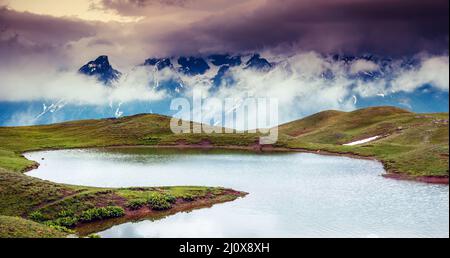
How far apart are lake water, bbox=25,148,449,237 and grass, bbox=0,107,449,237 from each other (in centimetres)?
529

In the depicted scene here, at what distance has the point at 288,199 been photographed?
55.1m

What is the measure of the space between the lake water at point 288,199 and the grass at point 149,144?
5.29 metres

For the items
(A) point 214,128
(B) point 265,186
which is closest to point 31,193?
(B) point 265,186

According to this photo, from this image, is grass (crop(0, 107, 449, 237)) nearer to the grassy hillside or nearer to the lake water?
the grassy hillside

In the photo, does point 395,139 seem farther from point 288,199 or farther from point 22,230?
point 22,230

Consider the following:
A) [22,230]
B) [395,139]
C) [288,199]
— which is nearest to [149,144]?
[395,139]

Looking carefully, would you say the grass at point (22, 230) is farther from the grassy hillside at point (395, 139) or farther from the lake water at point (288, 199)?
the grassy hillside at point (395, 139)

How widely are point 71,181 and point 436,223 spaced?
49.0 meters

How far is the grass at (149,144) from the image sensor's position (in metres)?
51.5

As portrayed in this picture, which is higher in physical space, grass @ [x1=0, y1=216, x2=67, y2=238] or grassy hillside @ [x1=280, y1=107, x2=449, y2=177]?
grassy hillside @ [x1=280, y1=107, x2=449, y2=177]

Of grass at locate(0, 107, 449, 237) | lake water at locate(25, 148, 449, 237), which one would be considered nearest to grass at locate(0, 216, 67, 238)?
grass at locate(0, 107, 449, 237)

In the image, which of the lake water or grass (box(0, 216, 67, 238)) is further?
the lake water

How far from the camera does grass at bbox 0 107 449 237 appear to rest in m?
51.5
